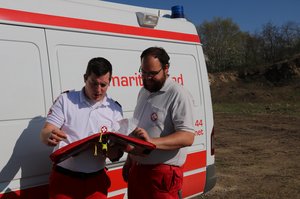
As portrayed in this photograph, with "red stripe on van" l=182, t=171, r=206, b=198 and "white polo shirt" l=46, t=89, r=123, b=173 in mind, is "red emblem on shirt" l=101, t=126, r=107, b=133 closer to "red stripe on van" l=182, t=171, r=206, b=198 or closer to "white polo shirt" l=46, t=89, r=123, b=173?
"white polo shirt" l=46, t=89, r=123, b=173

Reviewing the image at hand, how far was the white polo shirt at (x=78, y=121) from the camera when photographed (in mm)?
2738

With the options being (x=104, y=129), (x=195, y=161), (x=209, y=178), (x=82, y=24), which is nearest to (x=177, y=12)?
(x=82, y=24)

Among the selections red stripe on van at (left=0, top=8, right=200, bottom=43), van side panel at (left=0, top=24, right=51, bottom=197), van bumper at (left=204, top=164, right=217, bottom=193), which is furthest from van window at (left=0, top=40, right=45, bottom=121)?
van bumper at (left=204, top=164, right=217, bottom=193)

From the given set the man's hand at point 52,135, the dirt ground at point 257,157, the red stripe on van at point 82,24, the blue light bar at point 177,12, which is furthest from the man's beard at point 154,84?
the dirt ground at point 257,157

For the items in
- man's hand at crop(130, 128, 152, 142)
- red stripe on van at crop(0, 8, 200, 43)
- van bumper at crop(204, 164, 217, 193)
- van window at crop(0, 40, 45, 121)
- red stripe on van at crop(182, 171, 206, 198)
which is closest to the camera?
man's hand at crop(130, 128, 152, 142)

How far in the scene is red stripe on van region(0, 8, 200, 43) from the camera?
9.74ft

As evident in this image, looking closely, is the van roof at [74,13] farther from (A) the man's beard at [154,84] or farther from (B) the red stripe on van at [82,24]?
(A) the man's beard at [154,84]

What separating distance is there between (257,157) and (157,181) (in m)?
6.64

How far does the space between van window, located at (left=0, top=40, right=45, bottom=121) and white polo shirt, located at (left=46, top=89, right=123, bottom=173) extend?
0.33 metres

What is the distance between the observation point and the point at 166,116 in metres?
2.86

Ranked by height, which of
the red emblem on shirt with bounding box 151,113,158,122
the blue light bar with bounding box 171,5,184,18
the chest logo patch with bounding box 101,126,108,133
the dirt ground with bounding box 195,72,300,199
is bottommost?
the dirt ground with bounding box 195,72,300,199

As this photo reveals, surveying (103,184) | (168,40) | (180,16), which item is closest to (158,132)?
Answer: (103,184)

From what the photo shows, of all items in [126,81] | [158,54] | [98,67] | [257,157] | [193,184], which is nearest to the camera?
[98,67]

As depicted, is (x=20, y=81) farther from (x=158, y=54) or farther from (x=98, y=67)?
(x=158, y=54)
